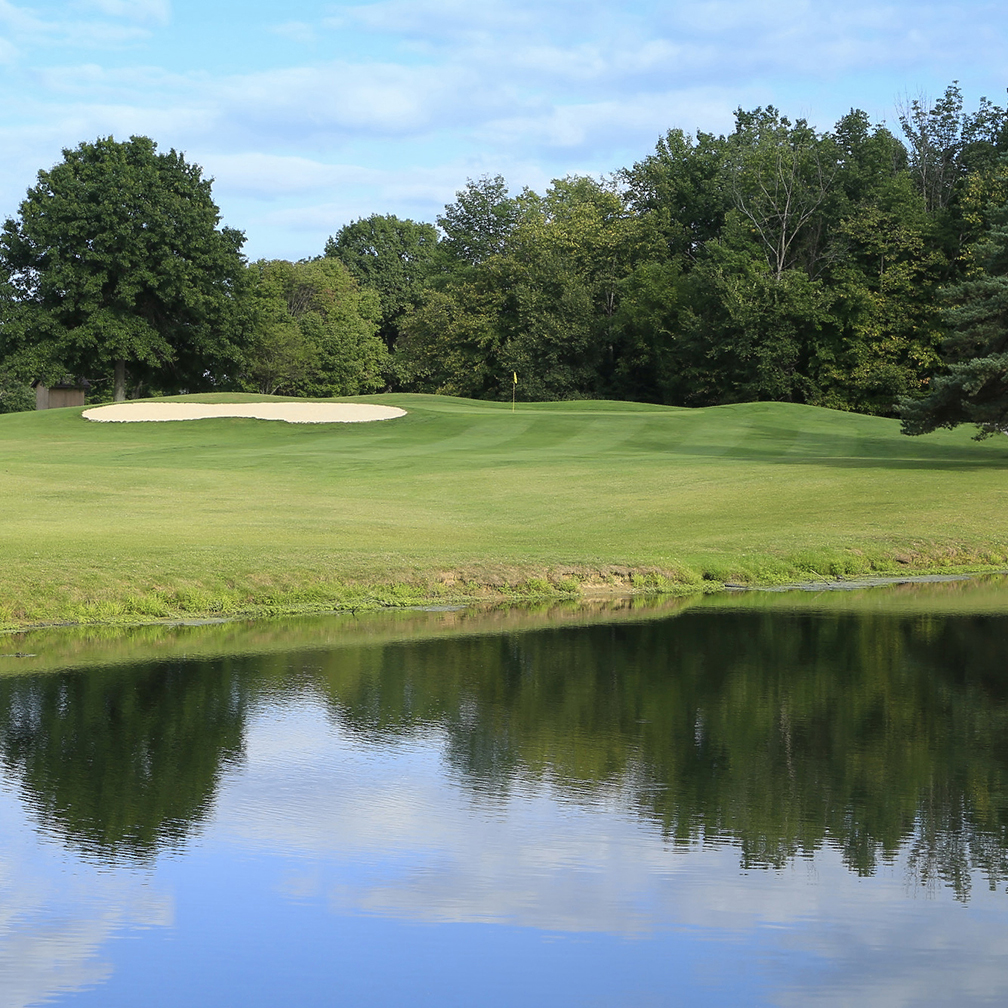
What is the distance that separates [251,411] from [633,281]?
116ft

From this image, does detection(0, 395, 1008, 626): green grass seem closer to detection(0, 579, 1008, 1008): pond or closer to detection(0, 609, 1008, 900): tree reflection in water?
detection(0, 579, 1008, 1008): pond

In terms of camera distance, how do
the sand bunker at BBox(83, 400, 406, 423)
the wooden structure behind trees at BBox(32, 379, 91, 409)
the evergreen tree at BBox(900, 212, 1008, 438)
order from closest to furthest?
the evergreen tree at BBox(900, 212, 1008, 438) < the sand bunker at BBox(83, 400, 406, 423) < the wooden structure behind trees at BBox(32, 379, 91, 409)

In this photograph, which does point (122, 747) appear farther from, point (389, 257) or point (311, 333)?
point (389, 257)

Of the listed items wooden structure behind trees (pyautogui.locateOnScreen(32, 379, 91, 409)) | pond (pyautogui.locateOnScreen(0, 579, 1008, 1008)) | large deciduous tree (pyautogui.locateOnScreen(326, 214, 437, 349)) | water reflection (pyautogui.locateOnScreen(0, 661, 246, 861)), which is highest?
large deciduous tree (pyautogui.locateOnScreen(326, 214, 437, 349))

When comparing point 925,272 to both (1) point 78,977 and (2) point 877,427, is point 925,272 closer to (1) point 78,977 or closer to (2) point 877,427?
(2) point 877,427

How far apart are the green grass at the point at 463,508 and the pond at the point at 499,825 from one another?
3.06 meters

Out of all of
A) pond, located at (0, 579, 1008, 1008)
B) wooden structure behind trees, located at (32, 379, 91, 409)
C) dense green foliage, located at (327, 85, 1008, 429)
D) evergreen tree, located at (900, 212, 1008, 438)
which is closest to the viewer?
pond, located at (0, 579, 1008, 1008)

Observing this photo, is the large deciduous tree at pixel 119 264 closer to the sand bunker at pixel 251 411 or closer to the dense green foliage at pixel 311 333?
the dense green foliage at pixel 311 333

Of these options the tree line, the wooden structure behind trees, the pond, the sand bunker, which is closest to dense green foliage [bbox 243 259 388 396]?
the tree line

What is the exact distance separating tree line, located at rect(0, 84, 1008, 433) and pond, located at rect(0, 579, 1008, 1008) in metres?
49.1

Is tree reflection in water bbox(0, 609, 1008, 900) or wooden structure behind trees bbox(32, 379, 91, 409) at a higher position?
wooden structure behind trees bbox(32, 379, 91, 409)

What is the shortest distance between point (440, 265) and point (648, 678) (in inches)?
3538

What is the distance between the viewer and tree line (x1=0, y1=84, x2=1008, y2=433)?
64812mm

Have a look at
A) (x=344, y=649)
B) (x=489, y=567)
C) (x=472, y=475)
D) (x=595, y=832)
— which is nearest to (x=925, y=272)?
(x=472, y=475)
